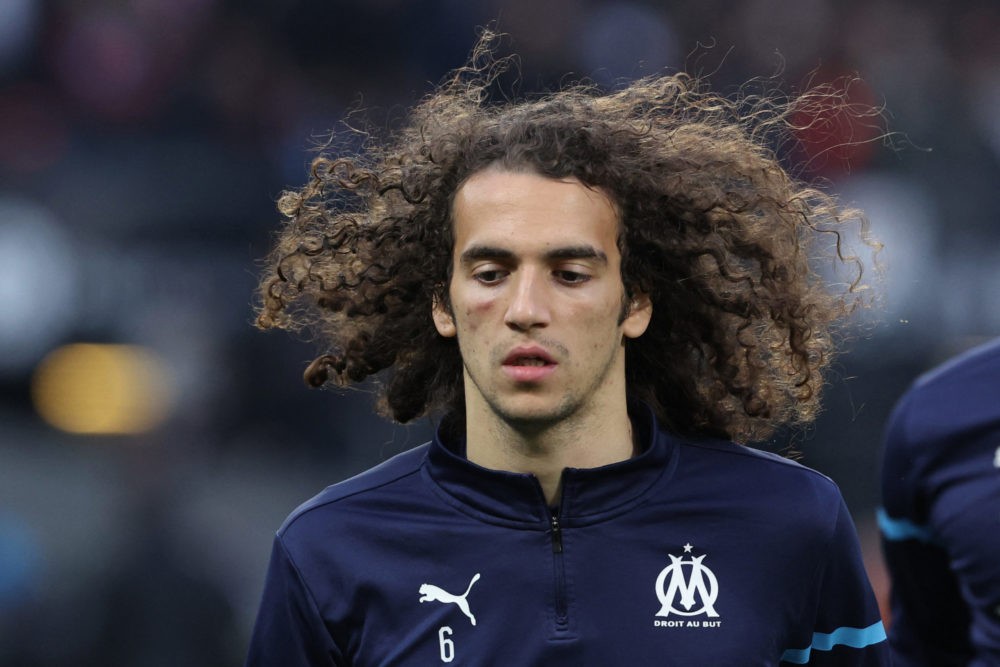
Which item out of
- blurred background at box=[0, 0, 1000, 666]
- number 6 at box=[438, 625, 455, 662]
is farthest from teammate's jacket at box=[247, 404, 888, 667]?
blurred background at box=[0, 0, 1000, 666]

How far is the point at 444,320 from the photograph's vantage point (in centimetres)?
324

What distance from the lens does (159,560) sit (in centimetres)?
655

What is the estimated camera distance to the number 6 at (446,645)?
2850 mm

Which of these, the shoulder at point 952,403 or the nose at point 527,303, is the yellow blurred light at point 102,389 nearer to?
the nose at point 527,303

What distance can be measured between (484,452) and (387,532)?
0.26 m

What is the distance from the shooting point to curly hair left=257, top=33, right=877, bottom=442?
3.27 m

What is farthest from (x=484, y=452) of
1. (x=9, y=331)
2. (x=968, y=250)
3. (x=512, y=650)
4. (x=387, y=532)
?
(x=968, y=250)

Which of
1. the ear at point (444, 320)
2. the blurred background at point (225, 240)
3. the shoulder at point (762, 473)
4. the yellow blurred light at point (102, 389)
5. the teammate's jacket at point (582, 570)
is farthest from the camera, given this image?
the yellow blurred light at point (102, 389)

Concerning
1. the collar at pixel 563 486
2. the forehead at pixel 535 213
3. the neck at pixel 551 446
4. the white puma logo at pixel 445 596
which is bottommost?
the white puma logo at pixel 445 596

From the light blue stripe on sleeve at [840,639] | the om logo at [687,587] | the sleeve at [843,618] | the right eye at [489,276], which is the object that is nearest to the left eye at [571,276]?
the right eye at [489,276]

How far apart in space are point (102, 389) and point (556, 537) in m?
4.68

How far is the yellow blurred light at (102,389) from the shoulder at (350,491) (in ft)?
13.3

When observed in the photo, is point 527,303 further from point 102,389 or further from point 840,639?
point 102,389

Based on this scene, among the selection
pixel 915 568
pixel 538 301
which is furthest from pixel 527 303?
pixel 915 568
